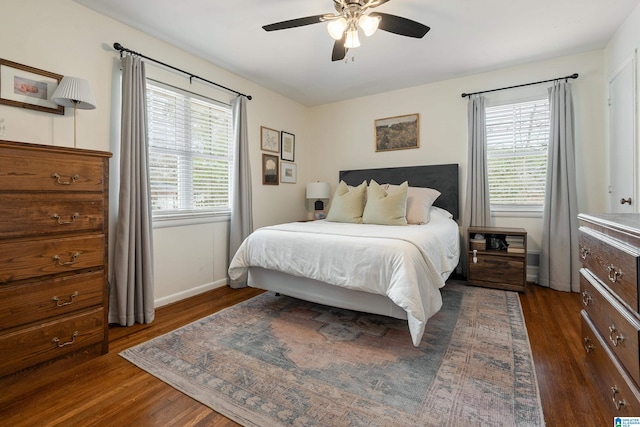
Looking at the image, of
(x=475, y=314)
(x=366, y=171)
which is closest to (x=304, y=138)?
(x=366, y=171)

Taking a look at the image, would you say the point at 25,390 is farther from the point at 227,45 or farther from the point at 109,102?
the point at 227,45

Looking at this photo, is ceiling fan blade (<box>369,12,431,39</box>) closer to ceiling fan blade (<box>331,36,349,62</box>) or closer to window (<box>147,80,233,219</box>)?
ceiling fan blade (<box>331,36,349,62</box>)

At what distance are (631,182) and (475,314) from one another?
171 centimetres

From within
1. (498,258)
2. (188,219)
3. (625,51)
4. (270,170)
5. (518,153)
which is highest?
(625,51)

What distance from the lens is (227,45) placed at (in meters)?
2.89

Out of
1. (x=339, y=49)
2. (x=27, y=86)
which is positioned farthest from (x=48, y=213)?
(x=339, y=49)

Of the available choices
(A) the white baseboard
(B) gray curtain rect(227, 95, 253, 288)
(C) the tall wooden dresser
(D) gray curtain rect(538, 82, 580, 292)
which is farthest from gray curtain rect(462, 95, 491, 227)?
(C) the tall wooden dresser

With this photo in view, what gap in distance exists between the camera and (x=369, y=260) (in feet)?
6.75

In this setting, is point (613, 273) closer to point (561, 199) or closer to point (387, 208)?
point (387, 208)

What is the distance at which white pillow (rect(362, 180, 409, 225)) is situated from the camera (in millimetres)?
3053

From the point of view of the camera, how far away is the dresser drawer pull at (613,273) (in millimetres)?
1203

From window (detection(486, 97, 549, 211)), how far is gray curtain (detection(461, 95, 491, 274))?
15 centimetres

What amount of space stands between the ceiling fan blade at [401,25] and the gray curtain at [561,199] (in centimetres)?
215

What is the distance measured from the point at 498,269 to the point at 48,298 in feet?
12.6
